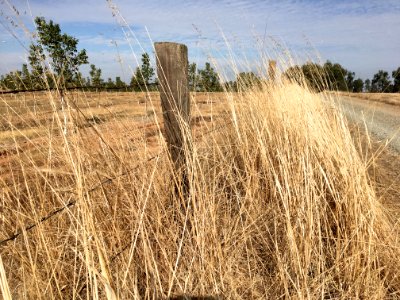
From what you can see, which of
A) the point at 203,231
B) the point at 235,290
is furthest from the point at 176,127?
the point at 235,290

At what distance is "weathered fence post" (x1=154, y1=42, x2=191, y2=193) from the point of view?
173 centimetres

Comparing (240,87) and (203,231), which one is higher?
(240,87)

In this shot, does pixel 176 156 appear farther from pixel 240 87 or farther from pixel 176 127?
pixel 240 87

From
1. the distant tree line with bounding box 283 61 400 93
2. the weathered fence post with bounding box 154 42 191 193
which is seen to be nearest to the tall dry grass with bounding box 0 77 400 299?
the weathered fence post with bounding box 154 42 191 193

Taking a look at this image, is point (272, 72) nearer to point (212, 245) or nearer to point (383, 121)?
point (212, 245)

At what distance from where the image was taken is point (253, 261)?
1712 millimetres

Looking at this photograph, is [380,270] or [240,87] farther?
[240,87]

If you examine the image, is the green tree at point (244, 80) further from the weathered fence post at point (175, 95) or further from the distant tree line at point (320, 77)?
the weathered fence post at point (175, 95)

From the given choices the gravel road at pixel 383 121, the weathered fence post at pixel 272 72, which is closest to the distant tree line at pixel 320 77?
the weathered fence post at pixel 272 72

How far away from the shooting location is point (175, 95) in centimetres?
177

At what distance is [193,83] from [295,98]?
3.25 ft

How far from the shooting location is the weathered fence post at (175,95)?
1.73m

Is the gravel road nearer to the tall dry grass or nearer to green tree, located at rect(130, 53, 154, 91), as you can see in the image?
the tall dry grass

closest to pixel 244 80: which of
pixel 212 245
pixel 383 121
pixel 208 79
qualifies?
pixel 208 79
